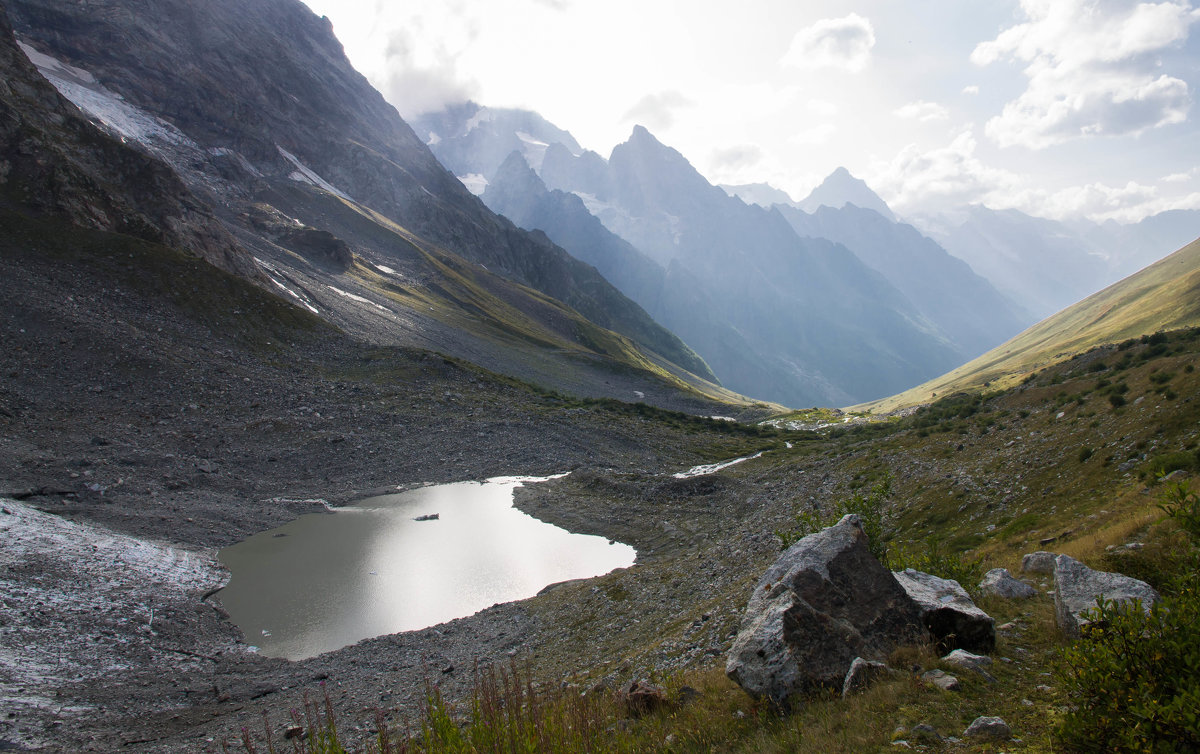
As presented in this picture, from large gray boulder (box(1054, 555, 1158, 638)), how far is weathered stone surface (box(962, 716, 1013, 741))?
2583mm

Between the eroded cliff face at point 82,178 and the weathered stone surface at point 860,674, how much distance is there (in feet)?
291

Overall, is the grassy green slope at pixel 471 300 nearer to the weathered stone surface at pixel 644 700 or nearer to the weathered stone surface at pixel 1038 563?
the weathered stone surface at pixel 1038 563

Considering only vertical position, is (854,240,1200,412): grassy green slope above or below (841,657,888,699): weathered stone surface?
above

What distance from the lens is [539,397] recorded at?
265 ft

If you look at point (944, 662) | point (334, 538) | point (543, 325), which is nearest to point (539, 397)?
point (334, 538)

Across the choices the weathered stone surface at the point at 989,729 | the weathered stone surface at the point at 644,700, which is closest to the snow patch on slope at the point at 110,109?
the weathered stone surface at the point at 644,700

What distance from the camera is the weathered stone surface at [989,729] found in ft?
24.0

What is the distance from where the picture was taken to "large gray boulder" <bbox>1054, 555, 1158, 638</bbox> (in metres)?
8.87

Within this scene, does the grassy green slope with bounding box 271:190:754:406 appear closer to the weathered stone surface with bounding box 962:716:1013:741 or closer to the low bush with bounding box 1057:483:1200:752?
the weathered stone surface with bounding box 962:716:1013:741

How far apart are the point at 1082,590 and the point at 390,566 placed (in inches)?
1286

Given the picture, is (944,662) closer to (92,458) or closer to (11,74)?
(92,458)

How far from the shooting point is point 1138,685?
599cm

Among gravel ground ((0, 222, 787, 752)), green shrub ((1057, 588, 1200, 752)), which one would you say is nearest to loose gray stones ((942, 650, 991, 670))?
green shrub ((1057, 588, 1200, 752))

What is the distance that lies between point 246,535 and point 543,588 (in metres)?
18.8
